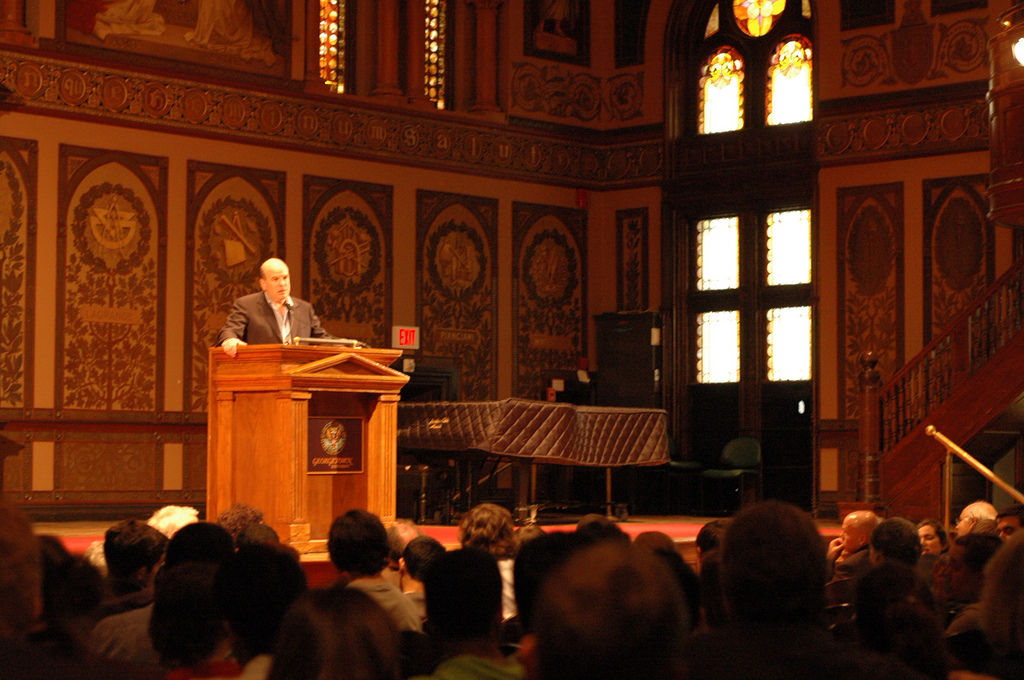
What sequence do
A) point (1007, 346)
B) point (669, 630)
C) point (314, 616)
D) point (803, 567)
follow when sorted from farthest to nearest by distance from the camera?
point (1007, 346), point (803, 567), point (314, 616), point (669, 630)

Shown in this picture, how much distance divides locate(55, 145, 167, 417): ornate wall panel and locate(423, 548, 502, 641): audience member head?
9.08 m

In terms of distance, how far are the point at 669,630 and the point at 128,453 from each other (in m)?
10.3

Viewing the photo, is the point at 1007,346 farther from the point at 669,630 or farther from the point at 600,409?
the point at 669,630

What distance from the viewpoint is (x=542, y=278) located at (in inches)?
551

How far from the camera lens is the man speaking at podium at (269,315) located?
7.21 metres

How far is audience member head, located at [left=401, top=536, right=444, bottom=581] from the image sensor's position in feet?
14.2

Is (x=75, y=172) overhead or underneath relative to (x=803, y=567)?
overhead

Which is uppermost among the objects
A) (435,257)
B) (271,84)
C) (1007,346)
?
(271,84)

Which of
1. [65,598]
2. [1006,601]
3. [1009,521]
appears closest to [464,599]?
[65,598]

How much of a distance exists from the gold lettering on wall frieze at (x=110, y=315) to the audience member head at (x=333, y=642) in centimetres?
983

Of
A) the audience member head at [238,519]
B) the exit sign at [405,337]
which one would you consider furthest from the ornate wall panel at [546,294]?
the audience member head at [238,519]

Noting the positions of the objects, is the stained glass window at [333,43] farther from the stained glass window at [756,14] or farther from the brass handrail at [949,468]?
the brass handrail at [949,468]

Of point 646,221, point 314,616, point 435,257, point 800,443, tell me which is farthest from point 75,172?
point 314,616

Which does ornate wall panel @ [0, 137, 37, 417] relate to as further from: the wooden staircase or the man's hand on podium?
the wooden staircase
